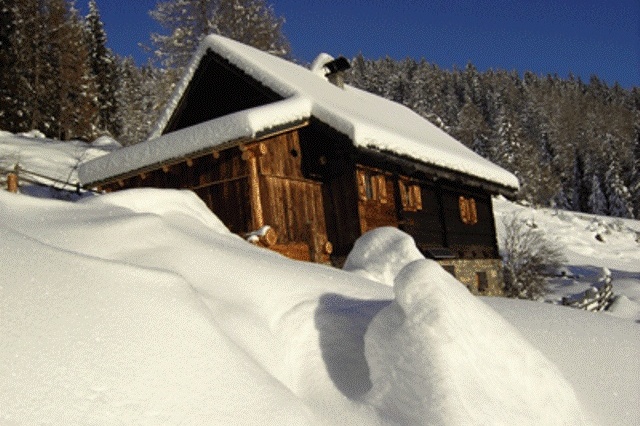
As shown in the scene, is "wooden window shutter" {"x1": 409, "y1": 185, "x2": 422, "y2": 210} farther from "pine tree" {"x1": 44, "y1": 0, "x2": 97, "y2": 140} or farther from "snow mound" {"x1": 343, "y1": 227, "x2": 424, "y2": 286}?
"pine tree" {"x1": 44, "y1": 0, "x2": 97, "y2": 140}

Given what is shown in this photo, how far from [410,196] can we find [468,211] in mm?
3597

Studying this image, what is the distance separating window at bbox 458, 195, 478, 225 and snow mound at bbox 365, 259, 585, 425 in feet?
44.0

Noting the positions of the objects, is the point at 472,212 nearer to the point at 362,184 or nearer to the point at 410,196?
the point at 410,196

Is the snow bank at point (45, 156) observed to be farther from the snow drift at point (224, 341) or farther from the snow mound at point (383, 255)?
the snow drift at point (224, 341)

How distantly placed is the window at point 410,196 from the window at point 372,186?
28.0 inches

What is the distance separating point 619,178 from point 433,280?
58.4 metres

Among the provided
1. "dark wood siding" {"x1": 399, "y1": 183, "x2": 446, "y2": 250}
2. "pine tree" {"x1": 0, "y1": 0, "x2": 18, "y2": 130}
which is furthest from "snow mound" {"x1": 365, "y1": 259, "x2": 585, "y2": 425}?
"pine tree" {"x1": 0, "y1": 0, "x2": 18, "y2": 130}

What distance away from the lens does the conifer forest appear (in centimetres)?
2198

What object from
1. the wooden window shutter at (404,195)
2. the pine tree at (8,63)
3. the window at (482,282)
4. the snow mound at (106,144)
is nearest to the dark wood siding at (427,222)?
the wooden window shutter at (404,195)

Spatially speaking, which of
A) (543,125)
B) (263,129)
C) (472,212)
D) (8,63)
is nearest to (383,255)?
(263,129)

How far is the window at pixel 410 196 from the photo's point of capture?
13.0 meters

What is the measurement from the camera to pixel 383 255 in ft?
15.2

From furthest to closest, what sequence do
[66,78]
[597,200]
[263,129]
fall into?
1. [597,200]
2. [66,78]
3. [263,129]

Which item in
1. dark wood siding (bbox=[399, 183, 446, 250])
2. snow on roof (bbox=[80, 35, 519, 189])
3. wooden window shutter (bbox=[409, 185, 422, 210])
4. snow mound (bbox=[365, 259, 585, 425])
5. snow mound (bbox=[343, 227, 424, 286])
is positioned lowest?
snow mound (bbox=[365, 259, 585, 425])
